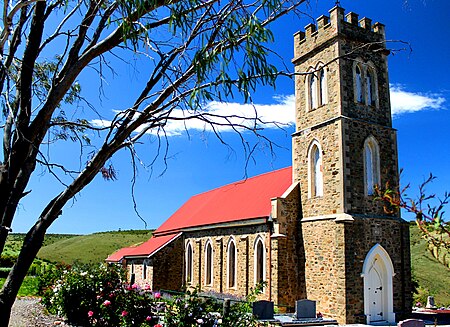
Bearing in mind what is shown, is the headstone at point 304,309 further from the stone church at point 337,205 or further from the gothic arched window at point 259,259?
the gothic arched window at point 259,259

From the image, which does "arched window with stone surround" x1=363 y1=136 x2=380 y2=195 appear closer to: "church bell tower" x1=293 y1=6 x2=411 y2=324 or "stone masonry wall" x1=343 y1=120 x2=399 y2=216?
"church bell tower" x1=293 y1=6 x2=411 y2=324

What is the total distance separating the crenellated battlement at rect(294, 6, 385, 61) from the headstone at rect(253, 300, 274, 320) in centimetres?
1217

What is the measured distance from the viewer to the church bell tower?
64.5ft

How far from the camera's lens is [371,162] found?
21625 mm

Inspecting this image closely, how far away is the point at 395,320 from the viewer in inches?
799

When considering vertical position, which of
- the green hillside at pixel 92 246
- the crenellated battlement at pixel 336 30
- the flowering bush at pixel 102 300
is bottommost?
the flowering bush at pixel 102 300

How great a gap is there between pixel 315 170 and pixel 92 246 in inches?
2332

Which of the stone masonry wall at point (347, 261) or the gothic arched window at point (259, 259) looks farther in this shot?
the gothic arched window at point (259, 259)

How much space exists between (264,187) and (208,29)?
72.3 ft

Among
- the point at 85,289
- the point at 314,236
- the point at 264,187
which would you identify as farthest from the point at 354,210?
the point at 85,289

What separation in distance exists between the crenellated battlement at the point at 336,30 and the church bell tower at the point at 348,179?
0.16ft

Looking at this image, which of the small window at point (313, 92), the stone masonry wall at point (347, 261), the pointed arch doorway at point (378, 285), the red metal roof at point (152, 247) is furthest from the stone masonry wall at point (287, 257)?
the red metal roof at point (152, 247)

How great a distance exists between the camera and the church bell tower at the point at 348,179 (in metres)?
19.7

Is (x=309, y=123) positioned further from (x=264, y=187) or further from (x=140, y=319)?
(x=140, y=319)
